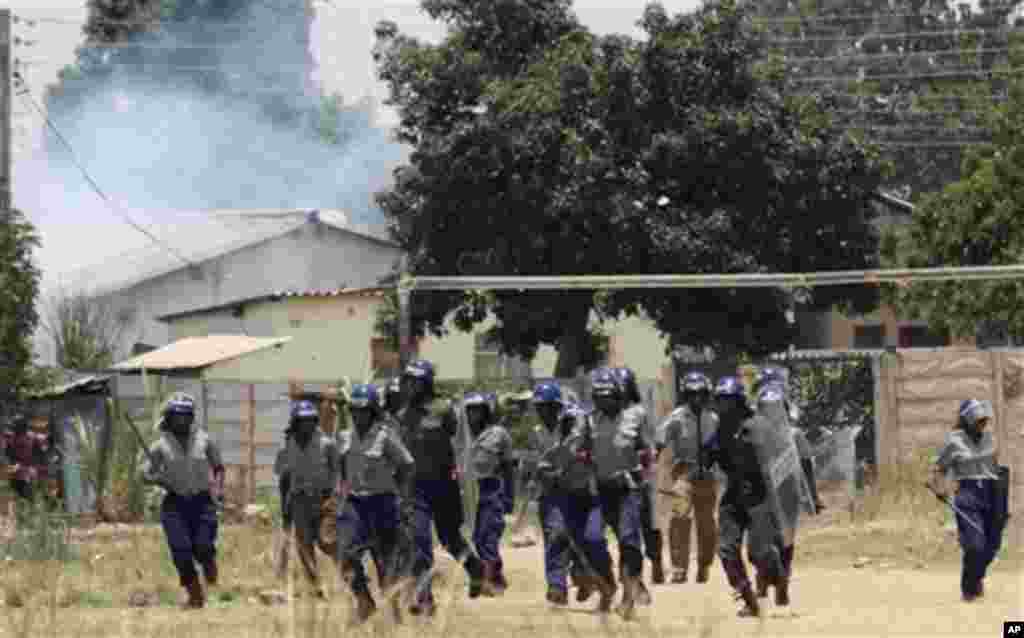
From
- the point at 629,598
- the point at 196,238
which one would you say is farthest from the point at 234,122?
the point at 629,598

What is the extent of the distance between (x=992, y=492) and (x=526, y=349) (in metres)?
19.0

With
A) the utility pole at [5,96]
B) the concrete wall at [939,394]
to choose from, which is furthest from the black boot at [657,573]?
the utility pole at [5,96]

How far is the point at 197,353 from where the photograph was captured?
136 ft

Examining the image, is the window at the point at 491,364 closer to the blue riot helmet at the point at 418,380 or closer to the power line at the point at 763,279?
the power line at the point at 763,279

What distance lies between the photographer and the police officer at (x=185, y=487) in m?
18.8

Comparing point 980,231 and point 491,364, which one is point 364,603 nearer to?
point 980,231

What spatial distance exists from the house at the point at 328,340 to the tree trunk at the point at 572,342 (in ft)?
29.9

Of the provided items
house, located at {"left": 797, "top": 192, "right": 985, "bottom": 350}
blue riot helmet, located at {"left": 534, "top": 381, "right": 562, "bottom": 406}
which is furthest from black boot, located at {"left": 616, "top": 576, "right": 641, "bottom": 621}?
house, located at {"left": 797, "top": 192, "right": 985, "bottom": 350}

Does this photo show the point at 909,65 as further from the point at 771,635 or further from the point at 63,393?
the point at 771,635

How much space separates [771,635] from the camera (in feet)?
53.2

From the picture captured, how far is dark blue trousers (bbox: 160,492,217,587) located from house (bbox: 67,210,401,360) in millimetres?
34211

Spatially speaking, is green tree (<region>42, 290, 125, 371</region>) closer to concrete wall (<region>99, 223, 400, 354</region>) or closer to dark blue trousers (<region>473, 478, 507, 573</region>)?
concrete wall (<region>99, 223, 400, 354</region>)

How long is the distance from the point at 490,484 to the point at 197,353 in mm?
21403

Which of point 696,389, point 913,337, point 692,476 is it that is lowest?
point 692,476
